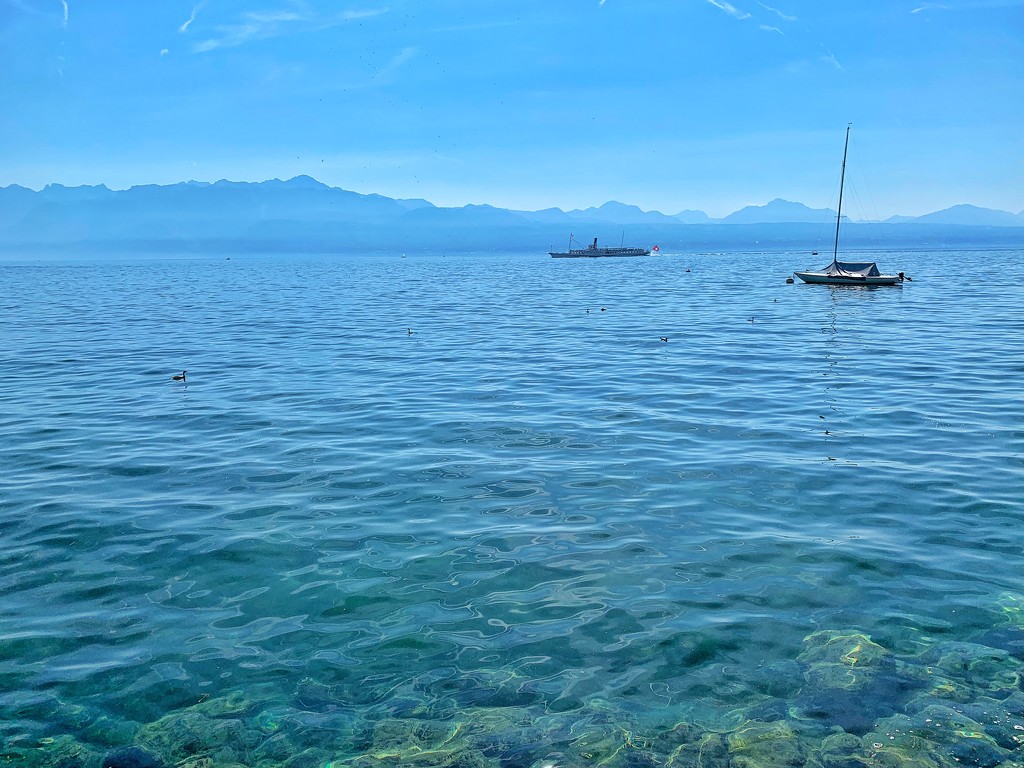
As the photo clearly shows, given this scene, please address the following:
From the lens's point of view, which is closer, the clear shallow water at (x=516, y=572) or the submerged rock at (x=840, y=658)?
the clear shallow water at (x=516, y=572)

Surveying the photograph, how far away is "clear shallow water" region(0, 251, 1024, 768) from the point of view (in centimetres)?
805

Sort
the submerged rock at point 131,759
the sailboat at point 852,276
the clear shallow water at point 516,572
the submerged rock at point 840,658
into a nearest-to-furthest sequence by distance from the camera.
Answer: the submerged rock at point 131,759, the clear shallow water at point 516,572, the submerged rock at point 840,658, the sailboat at point 852,276

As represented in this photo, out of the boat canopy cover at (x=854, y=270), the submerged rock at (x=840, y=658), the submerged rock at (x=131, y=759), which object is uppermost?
the boat canopy cover at (x=854, y=270)

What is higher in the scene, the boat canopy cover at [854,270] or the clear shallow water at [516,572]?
the boat canopy cover at [854,270]

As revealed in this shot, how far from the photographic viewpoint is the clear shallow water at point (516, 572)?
8055 mm

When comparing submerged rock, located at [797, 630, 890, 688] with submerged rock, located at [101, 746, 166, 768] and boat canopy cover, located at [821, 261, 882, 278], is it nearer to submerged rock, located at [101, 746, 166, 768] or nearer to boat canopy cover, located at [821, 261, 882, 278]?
submerged rock, located at [101, 746, 166, 768]

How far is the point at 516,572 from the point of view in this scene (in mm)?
11531

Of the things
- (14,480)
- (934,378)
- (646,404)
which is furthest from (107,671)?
(934,378)

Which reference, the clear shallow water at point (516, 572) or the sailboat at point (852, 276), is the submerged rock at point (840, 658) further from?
the sailboat at point (852, 276)

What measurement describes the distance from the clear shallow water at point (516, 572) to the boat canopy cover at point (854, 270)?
5091 centimetres

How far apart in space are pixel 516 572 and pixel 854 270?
76.5 metres

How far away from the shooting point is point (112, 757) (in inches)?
303

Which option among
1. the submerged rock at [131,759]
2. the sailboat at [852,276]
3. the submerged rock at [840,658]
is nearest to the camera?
the submerged rock at [131,759]

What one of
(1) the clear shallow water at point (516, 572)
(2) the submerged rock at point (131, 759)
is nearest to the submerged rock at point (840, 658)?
(1) the clear shallow water at point (516, 572)
